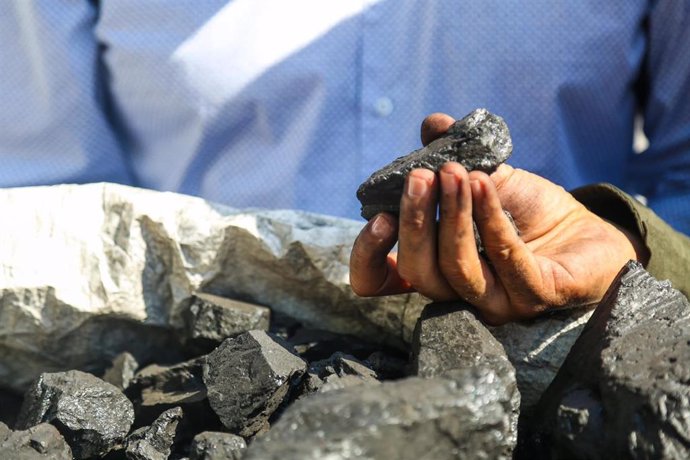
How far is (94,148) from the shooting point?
8.67 feet

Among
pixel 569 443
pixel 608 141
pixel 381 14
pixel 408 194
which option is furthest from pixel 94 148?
pixel 569 443

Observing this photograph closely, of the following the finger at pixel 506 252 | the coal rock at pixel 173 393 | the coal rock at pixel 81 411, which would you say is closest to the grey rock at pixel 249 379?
the coal rock at pixel 173 393

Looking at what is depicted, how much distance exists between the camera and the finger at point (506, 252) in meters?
1.55

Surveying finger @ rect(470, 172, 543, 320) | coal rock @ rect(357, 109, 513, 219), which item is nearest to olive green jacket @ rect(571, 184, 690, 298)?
finger @ rect(470, 172, 543, 320)

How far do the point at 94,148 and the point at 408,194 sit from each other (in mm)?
1440

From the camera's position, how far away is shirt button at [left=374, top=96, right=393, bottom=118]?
260cm

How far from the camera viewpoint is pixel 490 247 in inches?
64.0

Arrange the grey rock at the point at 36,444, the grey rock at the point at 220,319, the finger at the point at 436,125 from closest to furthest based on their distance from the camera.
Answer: the grey rock at the point at 36,444, the finger at the point at 436,125, the grey rock at the point at 220,319

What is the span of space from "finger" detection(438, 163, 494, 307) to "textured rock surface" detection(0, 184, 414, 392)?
1.27ft

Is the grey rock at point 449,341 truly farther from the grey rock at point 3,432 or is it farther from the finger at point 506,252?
the grey rock at point 3,432

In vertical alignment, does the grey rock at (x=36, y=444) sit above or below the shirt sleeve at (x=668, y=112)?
below

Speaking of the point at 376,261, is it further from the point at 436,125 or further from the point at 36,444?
the point at 36,444

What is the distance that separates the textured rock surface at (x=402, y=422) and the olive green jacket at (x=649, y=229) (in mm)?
909

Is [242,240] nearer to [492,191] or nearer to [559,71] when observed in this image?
[492,191]
